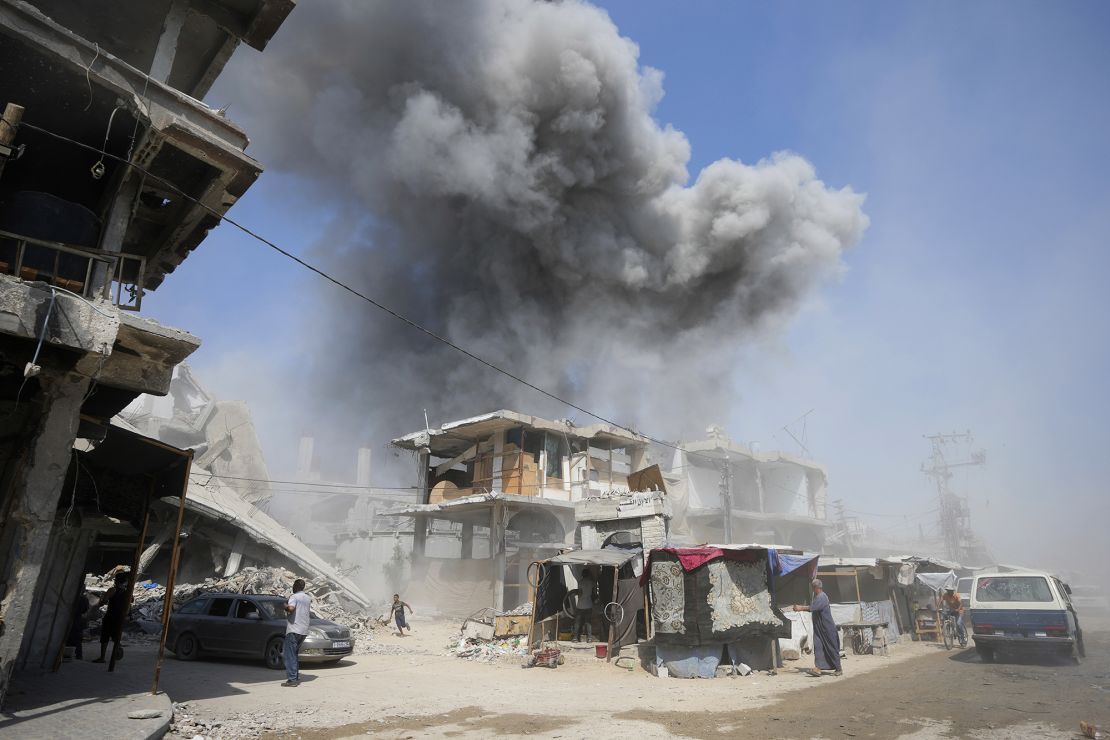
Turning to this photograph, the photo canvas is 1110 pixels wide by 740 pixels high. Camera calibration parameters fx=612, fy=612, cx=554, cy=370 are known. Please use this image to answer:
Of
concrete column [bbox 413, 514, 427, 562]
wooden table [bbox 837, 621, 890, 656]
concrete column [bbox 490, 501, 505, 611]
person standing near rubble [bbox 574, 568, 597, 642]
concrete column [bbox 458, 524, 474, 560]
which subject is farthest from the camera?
concrete column [bbox 458, 524, 474, 560]

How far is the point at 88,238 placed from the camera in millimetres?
7020

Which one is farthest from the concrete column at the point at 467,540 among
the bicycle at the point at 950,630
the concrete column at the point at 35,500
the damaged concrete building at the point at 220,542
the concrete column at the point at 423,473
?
the concrete column at the point at 35,500

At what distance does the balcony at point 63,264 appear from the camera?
6156 millimetres

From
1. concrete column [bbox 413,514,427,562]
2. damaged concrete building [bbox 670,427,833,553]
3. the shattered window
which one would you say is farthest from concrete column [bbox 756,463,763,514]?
concrete column [bbox 413,514,427,562]

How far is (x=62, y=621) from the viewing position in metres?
9.16

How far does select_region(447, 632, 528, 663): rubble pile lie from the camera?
42.8 feet

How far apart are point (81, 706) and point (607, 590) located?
1088cm

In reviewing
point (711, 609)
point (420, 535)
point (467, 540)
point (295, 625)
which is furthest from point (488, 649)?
point (467, 540)

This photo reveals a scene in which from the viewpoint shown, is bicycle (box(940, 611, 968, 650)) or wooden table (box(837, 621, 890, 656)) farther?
bicycle (box(940, 611, 968, 650))

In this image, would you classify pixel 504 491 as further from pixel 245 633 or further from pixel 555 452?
pixel 245 633

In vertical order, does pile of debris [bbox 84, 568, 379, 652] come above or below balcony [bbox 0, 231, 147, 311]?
below

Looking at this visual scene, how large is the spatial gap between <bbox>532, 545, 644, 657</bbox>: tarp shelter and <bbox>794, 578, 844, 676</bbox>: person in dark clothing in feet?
11.6

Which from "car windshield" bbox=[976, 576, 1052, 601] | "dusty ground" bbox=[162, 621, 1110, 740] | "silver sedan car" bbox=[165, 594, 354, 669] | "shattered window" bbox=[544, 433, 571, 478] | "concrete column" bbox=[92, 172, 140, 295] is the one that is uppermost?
"shattered window" bbox=[544, 433, 571, 478]

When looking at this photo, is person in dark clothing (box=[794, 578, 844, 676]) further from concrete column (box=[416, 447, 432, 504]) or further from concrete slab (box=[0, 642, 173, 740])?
concrete column (box=[416, 447, 432, 504])
